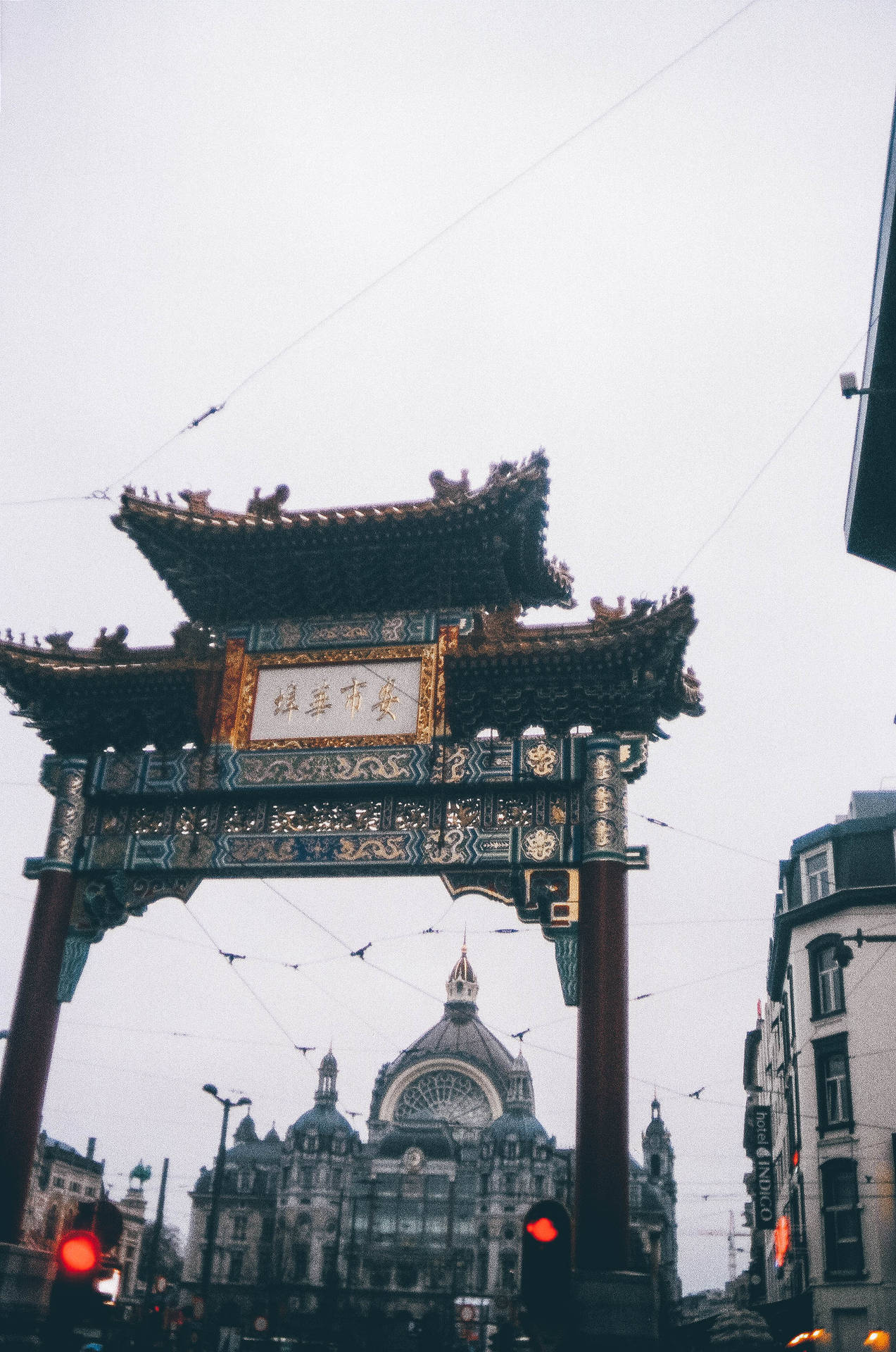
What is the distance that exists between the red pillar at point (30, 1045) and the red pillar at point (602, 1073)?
701cm

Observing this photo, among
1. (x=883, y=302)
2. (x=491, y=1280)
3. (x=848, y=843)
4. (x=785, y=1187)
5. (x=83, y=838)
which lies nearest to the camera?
(x=883, y=302)

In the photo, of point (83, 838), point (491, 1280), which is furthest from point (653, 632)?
point (491, 1280)

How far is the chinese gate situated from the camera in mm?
15461

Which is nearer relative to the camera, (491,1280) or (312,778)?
(312,778)

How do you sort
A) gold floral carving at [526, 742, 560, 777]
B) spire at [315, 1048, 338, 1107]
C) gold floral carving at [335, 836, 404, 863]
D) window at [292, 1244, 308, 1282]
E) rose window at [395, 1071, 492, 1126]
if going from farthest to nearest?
spire at [315, 1048, 338, 1107] → rose window at [395, 1071, 492, 1126] → window at [292, 1244, 308, 1282] → gold floral carving at [526, 742, 560, 777] → gold floral carving at [335, 836, 404, 863]

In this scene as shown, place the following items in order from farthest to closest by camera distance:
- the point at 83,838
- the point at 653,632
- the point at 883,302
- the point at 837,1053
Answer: the point at 837,1053
the point at 83,838
the point at 653,632
the point at 883,302

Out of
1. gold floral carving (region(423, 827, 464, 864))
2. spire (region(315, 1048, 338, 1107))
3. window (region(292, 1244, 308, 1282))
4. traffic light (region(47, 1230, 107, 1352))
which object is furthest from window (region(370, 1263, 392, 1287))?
traffic light (region(47, 1230, 107, 1352))

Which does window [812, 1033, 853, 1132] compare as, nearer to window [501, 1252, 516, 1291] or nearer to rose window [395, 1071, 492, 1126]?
window [501, 1252, 516, 1291]

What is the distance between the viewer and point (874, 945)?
2644 cm

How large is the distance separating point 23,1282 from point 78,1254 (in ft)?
30.6

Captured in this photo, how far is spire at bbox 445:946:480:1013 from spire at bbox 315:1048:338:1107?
10905mm

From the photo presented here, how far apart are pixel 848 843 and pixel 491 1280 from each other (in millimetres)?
61292

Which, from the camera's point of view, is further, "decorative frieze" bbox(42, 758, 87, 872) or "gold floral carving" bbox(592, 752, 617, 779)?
"decorative frieze" bbox(42, 758, 87, 872)

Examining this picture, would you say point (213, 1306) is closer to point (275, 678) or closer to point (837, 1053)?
point (837, 1053)
